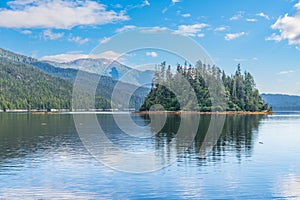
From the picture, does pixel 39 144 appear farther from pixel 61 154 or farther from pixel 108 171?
pixel 108 171

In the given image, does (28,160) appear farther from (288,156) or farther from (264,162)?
(288,156)

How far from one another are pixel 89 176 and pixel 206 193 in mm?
Answer: 13292

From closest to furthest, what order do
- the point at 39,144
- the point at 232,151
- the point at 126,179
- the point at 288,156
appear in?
1. the point at 126,179
2. the point at 288,156
3. the point at 232,151
4. the point at 39,144

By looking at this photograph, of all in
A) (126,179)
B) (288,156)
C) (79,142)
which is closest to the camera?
(126,179)

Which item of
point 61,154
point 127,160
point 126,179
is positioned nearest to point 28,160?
point 61,154

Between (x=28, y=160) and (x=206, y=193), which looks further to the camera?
(x=28, y=160)

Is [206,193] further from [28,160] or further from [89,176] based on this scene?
[28,160]

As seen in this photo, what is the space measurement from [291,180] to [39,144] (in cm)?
4577

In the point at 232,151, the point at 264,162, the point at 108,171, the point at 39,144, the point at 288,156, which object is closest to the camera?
the point at 108,171

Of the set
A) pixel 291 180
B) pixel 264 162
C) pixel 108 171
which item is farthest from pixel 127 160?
pixel 291 180

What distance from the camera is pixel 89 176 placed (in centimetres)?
4250

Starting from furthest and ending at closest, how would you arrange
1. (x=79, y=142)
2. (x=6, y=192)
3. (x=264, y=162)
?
1. (x=79, y=142)
2. (x=264, y=162)
3. (x=6, y=192)

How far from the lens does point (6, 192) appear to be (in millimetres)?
35094

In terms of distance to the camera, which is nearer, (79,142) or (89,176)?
(89,176)
